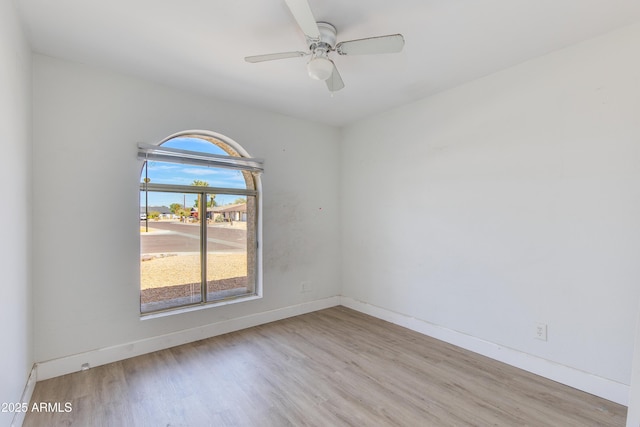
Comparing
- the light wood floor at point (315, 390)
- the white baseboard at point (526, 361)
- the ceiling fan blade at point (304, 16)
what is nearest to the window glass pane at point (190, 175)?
the light wood floor at point (315, 390)

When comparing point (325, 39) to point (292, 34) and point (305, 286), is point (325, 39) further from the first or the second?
point (305, 286)

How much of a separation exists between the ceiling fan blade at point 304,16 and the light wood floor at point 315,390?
2.33 meters

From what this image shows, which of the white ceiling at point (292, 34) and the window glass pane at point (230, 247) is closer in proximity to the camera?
the white ceiling at point (292, 34)

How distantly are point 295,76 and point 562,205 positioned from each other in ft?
7.85

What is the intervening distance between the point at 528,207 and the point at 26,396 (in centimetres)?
385

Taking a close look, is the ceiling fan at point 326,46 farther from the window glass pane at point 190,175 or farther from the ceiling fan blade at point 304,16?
the window glass pane at point 190,175

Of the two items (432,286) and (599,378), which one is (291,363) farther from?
(599,378)

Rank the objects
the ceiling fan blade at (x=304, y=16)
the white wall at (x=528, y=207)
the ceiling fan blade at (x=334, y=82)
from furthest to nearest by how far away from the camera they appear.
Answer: the ceiling fan blade at (x=334, y=82), the white wall at (x=528, y=207), the ceiling fan blade at (x=304, y=16)

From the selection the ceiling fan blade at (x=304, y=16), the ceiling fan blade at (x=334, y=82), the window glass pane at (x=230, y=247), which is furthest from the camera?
the window glass pane at (x=230, y=247)

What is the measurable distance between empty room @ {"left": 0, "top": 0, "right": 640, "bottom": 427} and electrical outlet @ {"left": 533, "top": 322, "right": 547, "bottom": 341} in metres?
0.01

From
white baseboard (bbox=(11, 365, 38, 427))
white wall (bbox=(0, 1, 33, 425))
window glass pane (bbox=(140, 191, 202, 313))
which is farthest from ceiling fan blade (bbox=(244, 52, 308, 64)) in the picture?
white baseboard (bbox=(11, 365, 38, 427))

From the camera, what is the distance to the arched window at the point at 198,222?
2840 millimetres

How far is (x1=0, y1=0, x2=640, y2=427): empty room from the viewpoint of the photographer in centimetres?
186

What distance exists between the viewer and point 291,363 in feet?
8.26
